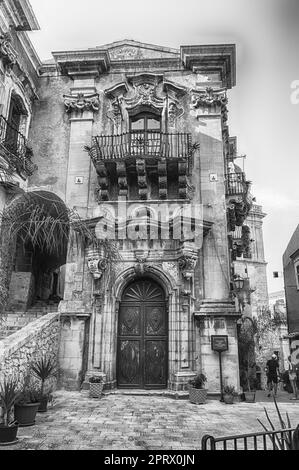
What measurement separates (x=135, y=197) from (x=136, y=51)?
257 inches

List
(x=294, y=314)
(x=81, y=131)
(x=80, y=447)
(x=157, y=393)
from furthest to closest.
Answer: (x=294, y=314)
(x=81, y=131)
(x=157, y=393)
(x=80, y=447)

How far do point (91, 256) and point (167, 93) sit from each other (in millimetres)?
7076

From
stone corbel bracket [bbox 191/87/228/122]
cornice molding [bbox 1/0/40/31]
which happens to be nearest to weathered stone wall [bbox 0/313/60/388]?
stone corbel bracket [bbox 191/87/228/122]

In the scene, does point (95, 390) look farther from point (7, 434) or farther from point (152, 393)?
point (7, 434)

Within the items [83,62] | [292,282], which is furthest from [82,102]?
[292,282]

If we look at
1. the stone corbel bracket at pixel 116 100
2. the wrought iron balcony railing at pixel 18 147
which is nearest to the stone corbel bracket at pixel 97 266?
the wrought iron balcony railing at pixel 18 147

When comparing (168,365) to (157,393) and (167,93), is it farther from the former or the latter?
(167,93)

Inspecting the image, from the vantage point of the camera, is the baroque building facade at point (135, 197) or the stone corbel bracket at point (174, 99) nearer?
the baroque building facade at point (135, 197)

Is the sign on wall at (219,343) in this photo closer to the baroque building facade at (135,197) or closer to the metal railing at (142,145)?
the baroque building facade at (135,197)

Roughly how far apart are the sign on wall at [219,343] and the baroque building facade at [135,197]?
0.20 m

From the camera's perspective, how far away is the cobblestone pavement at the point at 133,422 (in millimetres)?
6125

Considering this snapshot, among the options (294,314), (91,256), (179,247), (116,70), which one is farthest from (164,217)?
(294,314)

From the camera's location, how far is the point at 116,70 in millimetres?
14742

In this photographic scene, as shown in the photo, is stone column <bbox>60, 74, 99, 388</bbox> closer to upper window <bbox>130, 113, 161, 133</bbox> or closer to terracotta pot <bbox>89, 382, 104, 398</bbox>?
terracotta pot <bbox>89, 382, 104, 398</bbox>
